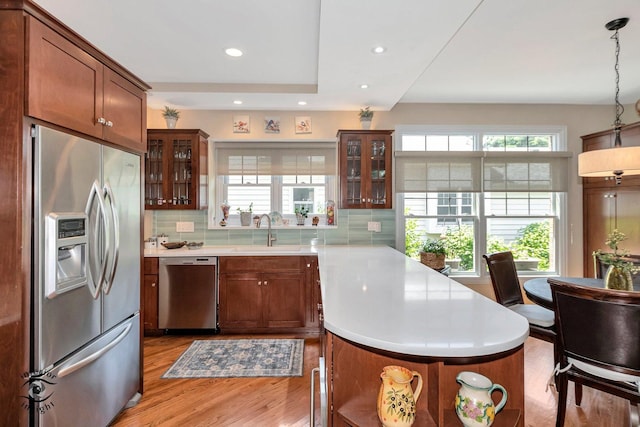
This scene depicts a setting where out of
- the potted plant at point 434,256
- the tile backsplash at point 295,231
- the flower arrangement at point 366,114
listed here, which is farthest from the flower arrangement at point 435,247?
the flower arrangement at point 366,114

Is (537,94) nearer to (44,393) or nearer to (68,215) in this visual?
(68,215)

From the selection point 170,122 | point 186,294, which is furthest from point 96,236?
point 170,122

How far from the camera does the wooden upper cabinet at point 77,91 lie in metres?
1.38

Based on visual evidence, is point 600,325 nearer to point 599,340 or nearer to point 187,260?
point 599,340

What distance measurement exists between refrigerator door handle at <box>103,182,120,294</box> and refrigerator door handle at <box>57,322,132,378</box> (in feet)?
1.06

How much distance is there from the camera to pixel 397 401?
0.96 metres

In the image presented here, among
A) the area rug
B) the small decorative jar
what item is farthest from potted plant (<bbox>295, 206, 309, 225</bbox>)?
the area rug

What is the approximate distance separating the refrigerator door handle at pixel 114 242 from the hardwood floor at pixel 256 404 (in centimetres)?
98

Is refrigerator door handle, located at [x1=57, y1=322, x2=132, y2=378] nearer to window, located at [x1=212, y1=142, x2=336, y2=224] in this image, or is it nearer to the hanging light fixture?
window, located at [x1=212, y1=142, x2=336, y2=224]

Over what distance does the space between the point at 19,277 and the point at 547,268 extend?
509 cm

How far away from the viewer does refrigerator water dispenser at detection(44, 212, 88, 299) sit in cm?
142

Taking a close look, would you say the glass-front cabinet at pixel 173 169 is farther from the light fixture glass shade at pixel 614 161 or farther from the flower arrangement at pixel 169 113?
the light fixture glass shade at pixel 614 161

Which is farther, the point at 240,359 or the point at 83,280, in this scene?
the point at 240,359

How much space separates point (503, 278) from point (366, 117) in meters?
2.31
